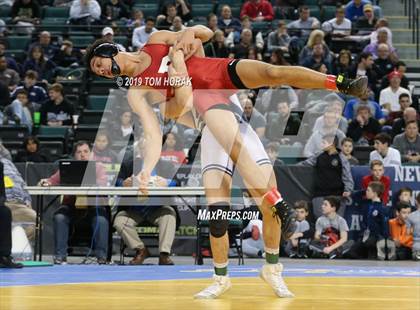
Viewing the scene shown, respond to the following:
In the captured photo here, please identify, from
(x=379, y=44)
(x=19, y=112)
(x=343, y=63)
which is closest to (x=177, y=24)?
(x=343, y=63)

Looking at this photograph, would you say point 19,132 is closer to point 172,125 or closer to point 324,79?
point 172,125

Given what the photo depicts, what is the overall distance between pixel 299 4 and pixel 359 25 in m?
1.66

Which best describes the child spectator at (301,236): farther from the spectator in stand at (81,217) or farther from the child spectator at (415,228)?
the spectator in stand at (81,217)

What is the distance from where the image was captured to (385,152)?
1387 cm

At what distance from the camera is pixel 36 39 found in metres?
19.0

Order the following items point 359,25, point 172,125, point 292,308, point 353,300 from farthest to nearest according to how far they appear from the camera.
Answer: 1. point 359,25
2. point 172,125
3. point 353,300
4. point 292,308

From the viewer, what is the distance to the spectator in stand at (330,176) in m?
13.6

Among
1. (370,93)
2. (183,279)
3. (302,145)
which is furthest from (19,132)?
(183,279)

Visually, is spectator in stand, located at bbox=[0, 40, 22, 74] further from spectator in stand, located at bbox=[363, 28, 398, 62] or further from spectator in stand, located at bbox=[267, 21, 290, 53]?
spectator in stand, located at bbox=[363, 28, 398, 62]

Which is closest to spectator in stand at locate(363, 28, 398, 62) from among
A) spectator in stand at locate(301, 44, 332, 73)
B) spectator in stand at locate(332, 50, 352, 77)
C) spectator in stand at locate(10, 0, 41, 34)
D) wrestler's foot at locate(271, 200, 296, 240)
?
spectator in stand at locate(332, 50, 352, 77)

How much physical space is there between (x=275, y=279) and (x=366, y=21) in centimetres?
1143

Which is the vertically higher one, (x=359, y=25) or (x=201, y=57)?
(x=359, y=25)

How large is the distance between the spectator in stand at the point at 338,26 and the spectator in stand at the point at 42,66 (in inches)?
186

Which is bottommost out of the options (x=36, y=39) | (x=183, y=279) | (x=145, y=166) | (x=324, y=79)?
(x=183, y=279)
